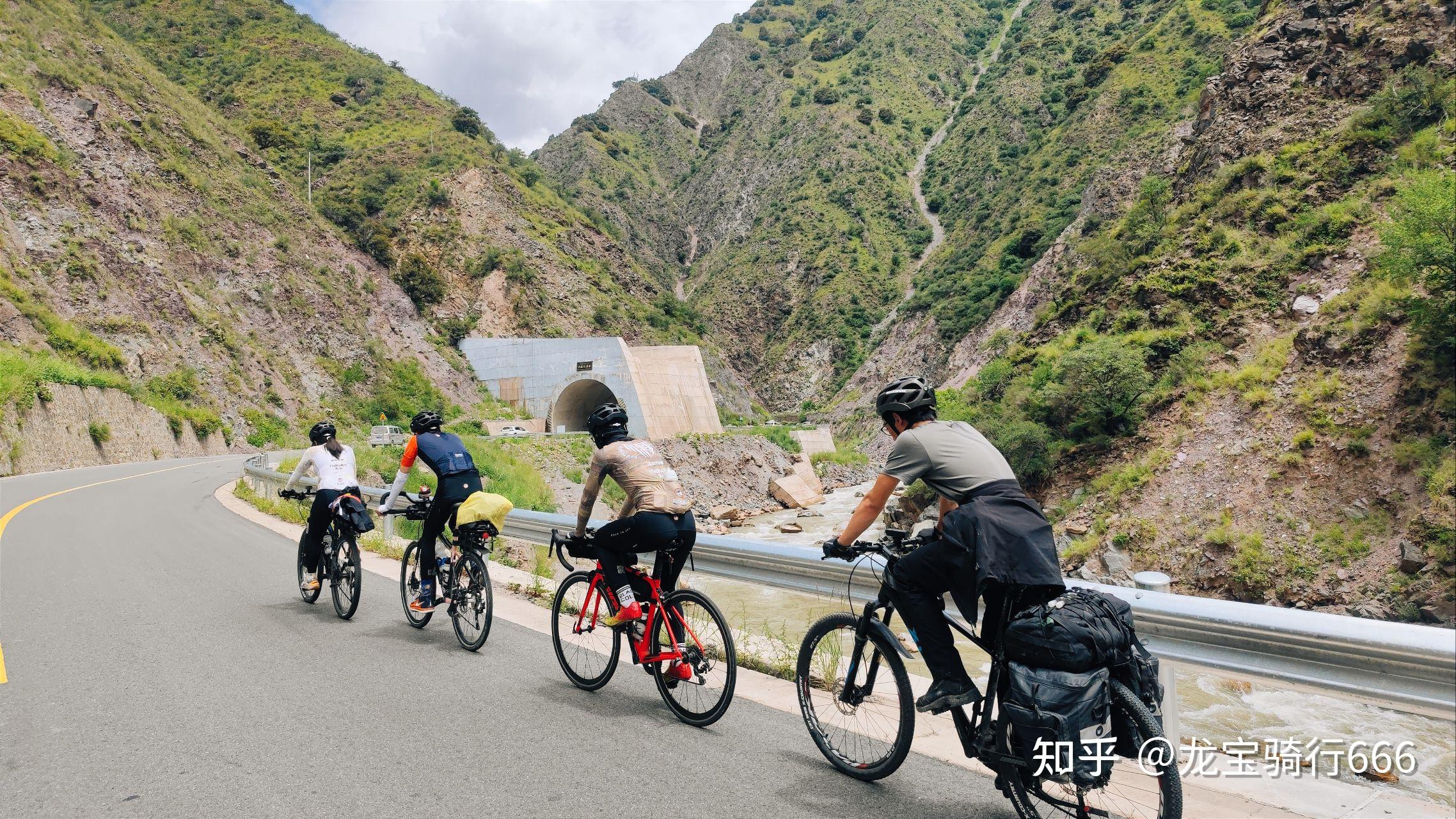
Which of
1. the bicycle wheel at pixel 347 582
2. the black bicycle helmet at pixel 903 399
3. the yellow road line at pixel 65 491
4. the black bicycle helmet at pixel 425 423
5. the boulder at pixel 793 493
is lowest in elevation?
the boulder at pixel 793 493

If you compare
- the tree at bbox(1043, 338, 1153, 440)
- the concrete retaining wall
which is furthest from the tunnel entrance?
the tree at bbox(1043, 338, 1153, 440)

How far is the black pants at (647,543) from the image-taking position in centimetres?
491

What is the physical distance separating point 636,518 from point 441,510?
2.53 meters

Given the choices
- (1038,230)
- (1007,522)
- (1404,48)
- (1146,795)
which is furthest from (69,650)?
(1038,230)

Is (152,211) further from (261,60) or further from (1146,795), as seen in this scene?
(1146,795)

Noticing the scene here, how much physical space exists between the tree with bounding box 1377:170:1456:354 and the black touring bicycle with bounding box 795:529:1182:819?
18.2m

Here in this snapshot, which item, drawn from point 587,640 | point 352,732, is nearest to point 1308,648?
point 587,640

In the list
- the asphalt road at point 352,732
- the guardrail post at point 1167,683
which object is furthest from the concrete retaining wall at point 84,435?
the guardrail post at point 1167,683

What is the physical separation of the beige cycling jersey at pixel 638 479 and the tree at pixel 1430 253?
727 inches

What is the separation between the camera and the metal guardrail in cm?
289

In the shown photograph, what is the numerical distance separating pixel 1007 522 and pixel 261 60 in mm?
90171

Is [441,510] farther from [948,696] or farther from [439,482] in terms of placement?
[948,696]

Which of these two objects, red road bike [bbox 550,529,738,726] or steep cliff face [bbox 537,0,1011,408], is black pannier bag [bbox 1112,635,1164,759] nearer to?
red road bike [bbox 550,529,738,726]

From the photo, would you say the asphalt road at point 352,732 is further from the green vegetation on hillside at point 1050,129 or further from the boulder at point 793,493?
the green vegetation on hillside at point 1050,129
